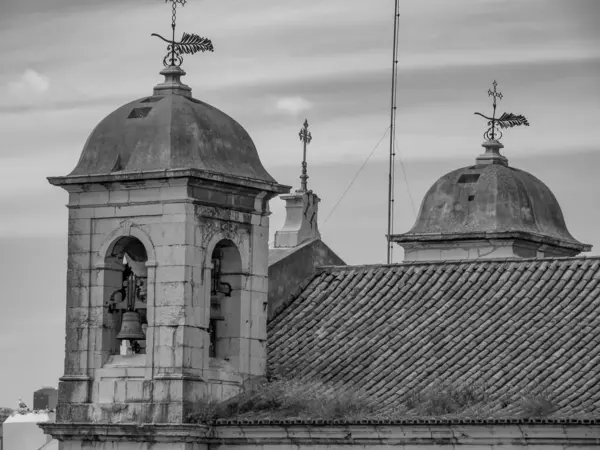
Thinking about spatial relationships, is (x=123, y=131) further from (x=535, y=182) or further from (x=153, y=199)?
(x=535, y=182)

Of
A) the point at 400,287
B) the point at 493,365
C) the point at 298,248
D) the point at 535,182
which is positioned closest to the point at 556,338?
the point at 493,365

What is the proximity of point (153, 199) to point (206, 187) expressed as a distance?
2.94 ft

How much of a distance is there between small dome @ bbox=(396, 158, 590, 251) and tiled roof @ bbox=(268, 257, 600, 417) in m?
7.83

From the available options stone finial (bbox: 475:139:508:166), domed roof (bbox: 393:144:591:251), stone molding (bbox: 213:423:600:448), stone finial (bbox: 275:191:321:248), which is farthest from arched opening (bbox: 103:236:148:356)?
stone finial (bbox: 475:139:508:166)

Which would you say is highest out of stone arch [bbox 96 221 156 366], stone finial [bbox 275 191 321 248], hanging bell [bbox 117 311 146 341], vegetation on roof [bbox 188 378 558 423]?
stone finial [bbox 275 191 321 248]

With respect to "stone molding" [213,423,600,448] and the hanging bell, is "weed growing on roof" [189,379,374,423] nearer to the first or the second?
"stone molding" [213,423,600,448]

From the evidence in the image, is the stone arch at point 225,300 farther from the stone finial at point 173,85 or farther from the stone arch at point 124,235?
the stone finial at point 173,85

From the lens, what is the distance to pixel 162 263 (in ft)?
121

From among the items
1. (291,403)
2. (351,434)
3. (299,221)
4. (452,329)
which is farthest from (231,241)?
(299,221)

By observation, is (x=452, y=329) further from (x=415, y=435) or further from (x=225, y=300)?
(x=225, y=300)

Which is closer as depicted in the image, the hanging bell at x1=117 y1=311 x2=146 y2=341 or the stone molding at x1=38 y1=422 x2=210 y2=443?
the stone molding at x1=38 y1=422 x2=210 y2=443

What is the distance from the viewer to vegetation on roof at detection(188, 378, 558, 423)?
111ft

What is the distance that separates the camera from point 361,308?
38.9 metres

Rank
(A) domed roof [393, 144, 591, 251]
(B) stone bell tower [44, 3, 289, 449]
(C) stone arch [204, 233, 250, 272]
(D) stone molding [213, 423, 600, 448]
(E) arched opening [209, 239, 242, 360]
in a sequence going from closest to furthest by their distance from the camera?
(D) stone molding [213, 423, 600, 448] → (B) stone bell tower [44, 3, 289, 449] → (C) stone arch [204, 233, 250, 272] → (E) arched opening [209, 239, 242, 360] → (A) domed roof [393, 144, 591, 251]
